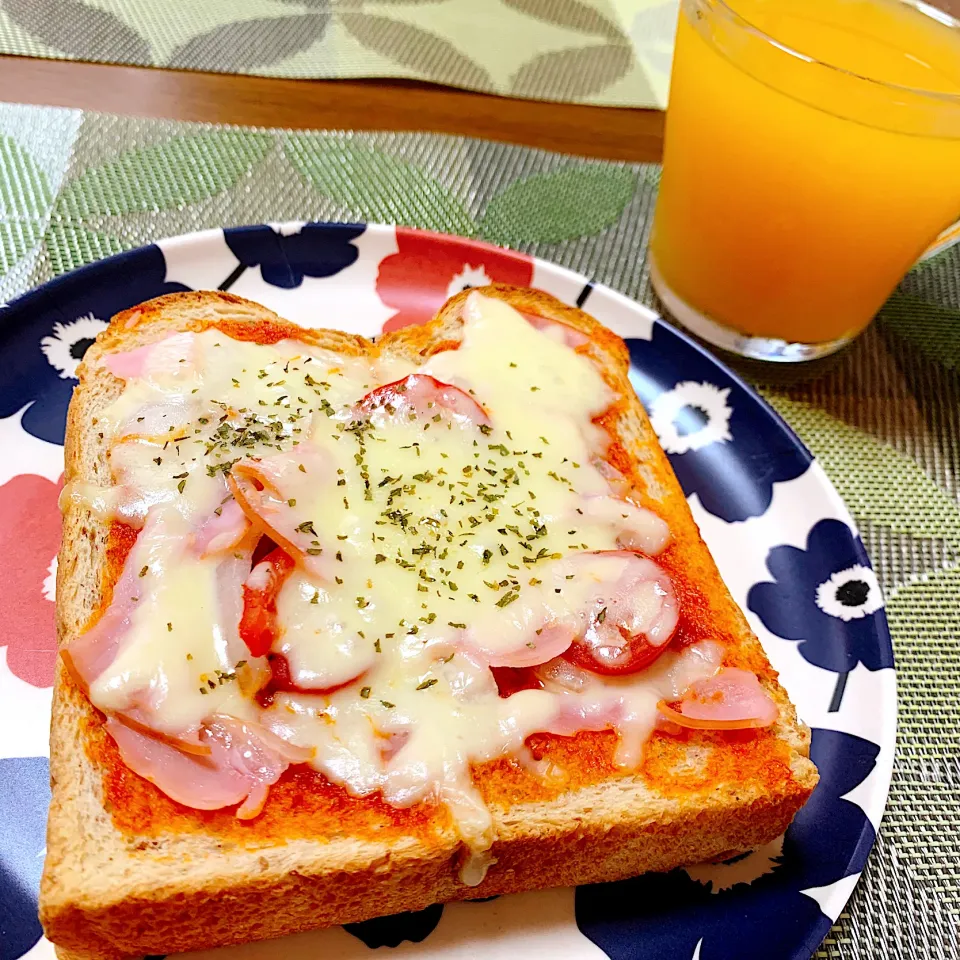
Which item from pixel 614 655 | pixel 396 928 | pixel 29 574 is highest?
pixel 614 655

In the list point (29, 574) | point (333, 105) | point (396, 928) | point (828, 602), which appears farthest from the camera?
point (333, 105)

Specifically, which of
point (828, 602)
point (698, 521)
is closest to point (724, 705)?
point (828, 602)

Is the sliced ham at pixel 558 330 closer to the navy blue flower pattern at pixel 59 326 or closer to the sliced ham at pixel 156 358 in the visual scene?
the sliced ham at pixel 156 358

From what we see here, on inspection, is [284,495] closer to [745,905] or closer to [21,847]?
[21,847]

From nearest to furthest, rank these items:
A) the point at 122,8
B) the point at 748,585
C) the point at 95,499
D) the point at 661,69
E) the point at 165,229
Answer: the point at 95,499, the point at 748,585, the point at 165,229, the point at 122,8, the point at 661,69

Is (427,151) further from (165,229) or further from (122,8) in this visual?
(122,8)

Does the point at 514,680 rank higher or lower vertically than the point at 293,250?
lower

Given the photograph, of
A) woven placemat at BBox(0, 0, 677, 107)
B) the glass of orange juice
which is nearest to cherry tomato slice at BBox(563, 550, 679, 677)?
the glass of orange juice

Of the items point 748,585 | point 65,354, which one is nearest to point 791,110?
point 748,585

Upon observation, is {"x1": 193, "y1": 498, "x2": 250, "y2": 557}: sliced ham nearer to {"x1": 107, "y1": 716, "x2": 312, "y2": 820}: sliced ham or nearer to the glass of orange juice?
{"x1": 107, "y1": 716, "x2": 312, "y2": 820}: sliced ham
